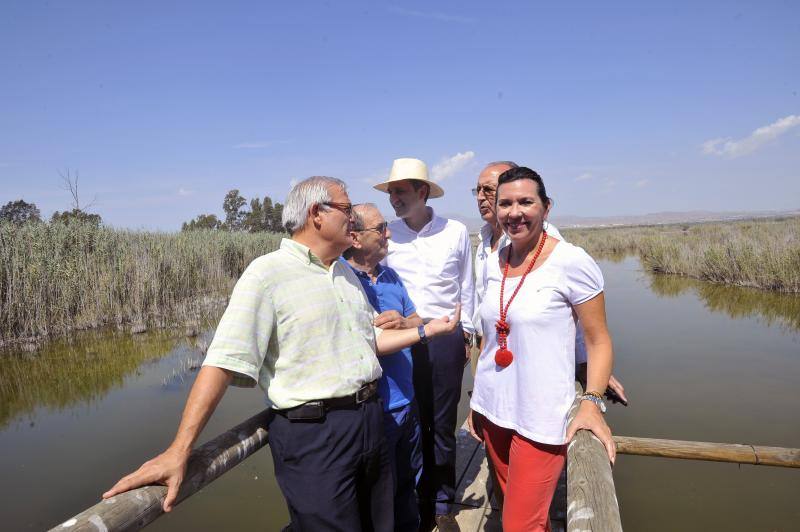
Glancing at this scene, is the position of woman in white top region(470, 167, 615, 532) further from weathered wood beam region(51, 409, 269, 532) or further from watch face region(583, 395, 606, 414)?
weathered wood beam region(51, 409, 269, 532)

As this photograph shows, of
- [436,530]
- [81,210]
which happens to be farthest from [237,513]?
[81,210]

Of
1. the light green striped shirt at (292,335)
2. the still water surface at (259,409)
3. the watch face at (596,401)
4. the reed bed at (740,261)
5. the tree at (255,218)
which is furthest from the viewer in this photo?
the tree at (255,218)

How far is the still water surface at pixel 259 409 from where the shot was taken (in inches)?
173

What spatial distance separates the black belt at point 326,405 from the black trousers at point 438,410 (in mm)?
1032

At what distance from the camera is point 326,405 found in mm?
1708

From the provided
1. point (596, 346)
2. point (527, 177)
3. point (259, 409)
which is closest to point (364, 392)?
point (596, 346)

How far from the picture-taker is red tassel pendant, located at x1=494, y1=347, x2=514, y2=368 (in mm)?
1985

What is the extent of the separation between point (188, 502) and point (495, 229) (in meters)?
3.93

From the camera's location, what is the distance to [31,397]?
7020 millimetres

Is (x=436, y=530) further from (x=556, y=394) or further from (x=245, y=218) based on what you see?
(x=245, y=218)

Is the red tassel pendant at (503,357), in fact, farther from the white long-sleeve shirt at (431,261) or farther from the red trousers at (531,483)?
the white long-sleeve shirt at (431,261)

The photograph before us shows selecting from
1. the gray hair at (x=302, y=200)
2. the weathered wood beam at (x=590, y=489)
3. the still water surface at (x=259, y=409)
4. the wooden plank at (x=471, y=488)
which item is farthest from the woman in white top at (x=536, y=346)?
the still water surface at (x=259, y=409)

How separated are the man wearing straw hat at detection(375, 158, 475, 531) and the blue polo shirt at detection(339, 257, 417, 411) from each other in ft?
1.15

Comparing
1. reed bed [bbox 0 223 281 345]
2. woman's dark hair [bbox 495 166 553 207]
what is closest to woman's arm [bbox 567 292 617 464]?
woman's dark hair [bbox 495 166 553 207]
